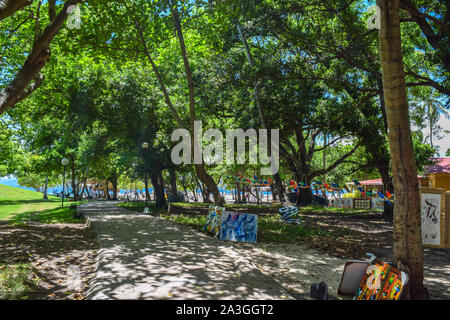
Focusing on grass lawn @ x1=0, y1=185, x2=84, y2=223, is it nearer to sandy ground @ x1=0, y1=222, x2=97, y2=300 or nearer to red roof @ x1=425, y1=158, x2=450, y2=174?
sandy ground @ x1=0, y1=222, x2=97, y2=300

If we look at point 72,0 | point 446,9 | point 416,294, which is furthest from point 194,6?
point 416,294

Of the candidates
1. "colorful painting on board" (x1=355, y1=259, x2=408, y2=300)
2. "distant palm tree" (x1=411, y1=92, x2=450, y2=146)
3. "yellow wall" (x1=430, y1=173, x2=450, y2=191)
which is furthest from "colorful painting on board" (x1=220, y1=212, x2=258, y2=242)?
"distant palm tree" (x1=411, y1=92, x2=450, y2=146)

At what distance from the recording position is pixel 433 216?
870 centimetres

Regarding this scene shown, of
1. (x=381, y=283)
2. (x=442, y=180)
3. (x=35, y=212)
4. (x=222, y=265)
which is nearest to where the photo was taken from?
(x=381, y=283)

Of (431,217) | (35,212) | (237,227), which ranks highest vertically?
(431,217)

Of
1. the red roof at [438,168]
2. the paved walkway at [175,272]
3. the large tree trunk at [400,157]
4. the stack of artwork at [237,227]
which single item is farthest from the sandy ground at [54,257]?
the red roof at [438,168]

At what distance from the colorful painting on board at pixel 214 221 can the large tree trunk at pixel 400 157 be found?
581 cm

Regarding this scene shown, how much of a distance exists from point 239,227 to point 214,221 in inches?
44.7

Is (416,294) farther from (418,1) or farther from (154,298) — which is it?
(418,1)

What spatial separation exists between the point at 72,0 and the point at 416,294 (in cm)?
1024

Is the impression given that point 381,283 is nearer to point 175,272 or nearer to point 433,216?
point 175,272

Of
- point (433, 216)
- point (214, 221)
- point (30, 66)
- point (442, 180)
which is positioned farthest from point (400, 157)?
point (442, 180)

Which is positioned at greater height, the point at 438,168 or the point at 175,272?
the point at 438,168

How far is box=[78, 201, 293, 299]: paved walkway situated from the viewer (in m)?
4.39
